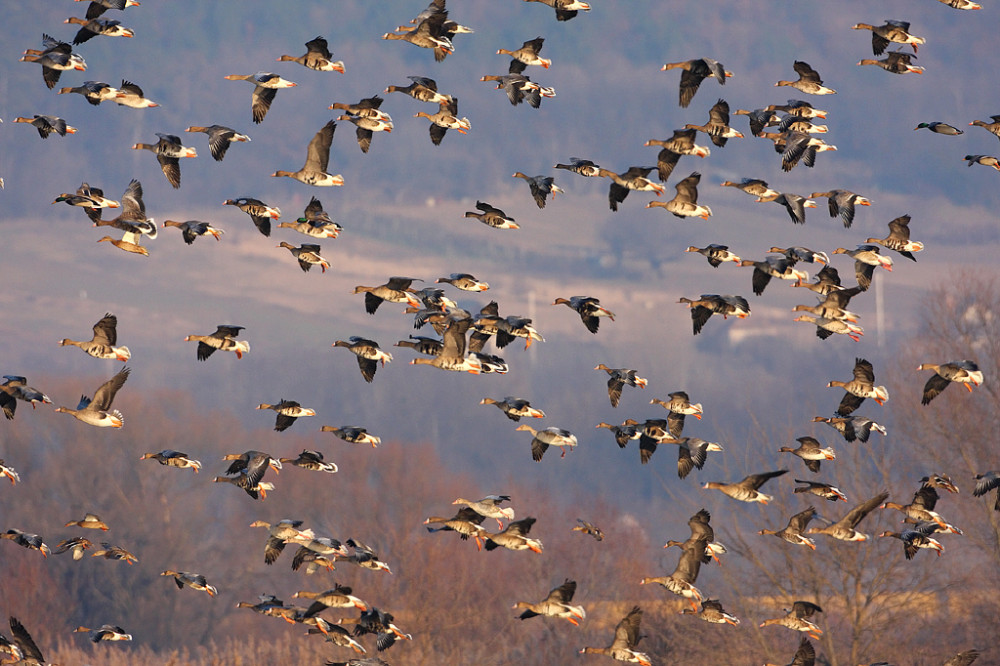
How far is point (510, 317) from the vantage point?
2092 centimetres

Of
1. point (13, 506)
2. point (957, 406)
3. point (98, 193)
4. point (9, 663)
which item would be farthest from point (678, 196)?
point (13, 506)

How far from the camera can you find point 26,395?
2008 centimetres

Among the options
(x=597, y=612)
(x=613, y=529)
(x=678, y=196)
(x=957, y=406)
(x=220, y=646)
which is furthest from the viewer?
(x=613, y=529)

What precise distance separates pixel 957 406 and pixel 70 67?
44760 mm

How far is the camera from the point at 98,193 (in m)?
22.0

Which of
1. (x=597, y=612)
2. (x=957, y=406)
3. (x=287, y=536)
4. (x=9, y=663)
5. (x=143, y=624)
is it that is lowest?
(x=143, y=624)

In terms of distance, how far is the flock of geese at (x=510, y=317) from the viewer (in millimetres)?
20578

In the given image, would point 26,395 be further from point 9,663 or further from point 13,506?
point 13,506

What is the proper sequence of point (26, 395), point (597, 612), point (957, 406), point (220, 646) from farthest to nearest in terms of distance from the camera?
point (220, 646)
point (597, 612)
point (957, 406)
point (26, 395)

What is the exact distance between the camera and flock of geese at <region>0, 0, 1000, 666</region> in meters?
20.6

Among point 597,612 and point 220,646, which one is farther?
point 220,646

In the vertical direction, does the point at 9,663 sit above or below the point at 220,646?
above

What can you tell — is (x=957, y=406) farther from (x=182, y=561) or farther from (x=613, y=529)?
(x=182, y=561)

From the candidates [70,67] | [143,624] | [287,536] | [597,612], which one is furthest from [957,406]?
[143,624]
